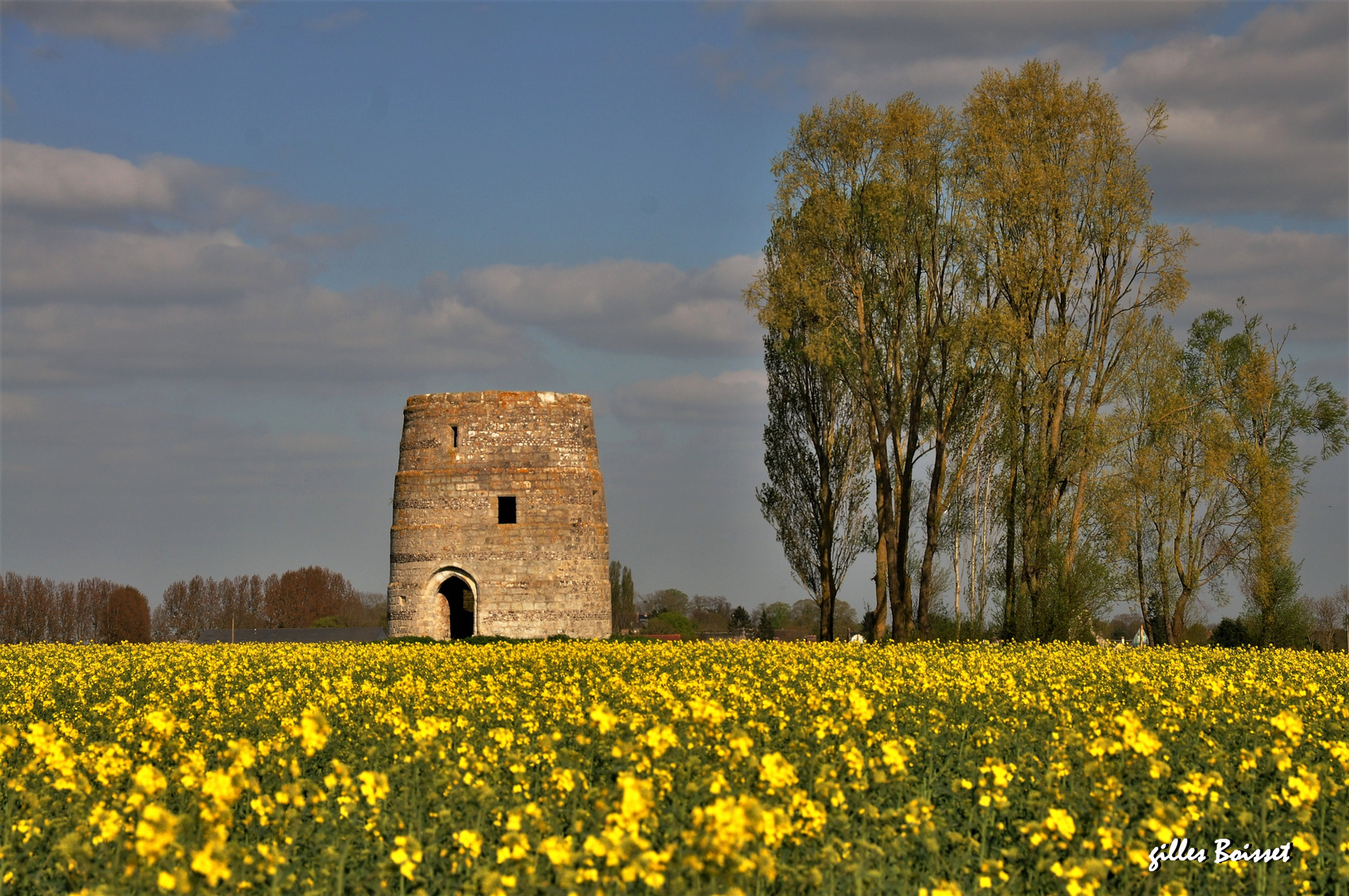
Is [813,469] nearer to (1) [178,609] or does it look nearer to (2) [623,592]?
(2) [623,592]

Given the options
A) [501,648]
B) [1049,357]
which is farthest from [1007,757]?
[1049,357]

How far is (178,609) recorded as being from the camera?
107375mm

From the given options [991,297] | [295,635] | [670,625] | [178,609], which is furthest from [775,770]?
[178,609]

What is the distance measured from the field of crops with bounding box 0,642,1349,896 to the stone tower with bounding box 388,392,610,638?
17.2 metres

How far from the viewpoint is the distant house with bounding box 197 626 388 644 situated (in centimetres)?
8894

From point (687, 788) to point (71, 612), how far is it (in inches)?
3744

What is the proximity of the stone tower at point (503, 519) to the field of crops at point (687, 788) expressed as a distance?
17.2 meters

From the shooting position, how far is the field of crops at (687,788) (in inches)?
210

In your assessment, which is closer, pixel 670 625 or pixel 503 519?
pixel 503 519

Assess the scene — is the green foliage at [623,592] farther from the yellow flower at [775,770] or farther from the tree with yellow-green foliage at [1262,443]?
the yellow flower at [775,770]

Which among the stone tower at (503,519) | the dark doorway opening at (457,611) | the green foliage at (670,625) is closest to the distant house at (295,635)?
the green foliage at (670,625)

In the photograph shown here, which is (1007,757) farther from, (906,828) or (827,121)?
(827,121)

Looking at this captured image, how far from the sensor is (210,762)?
1055 centimetres

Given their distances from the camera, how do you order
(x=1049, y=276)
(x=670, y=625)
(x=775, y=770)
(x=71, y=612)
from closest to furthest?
(x=775, y=770), (x=1049, y=276), (x=670, y=625), (x=71, y=612)
